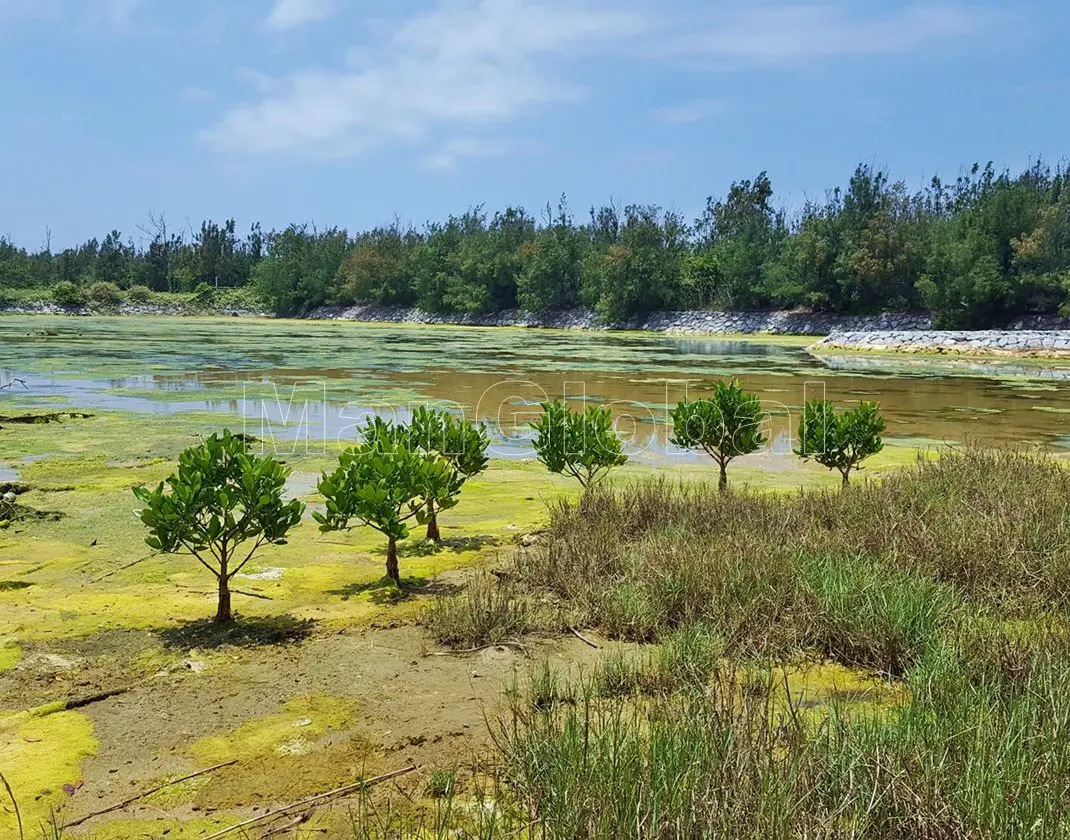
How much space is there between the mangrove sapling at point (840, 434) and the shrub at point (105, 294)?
87.3 meters

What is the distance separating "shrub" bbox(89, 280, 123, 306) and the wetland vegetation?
81.6 m

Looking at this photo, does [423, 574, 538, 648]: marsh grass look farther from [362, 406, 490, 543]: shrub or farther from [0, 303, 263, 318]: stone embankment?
[0, 303, 263, 318]: stone embankment

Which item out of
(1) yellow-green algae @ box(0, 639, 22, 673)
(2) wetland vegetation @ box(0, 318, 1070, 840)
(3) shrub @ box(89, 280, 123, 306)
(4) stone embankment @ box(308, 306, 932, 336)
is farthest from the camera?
(3) shrub @ box(89, 280, 123, 306)

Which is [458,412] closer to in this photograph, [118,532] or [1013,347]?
[118,532]

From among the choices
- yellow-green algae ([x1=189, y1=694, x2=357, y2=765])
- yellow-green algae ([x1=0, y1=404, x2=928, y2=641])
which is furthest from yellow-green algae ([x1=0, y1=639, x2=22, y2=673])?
yellow-green algae ([x1=189, y1=694, x2=357, y2=765])

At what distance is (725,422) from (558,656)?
15.7 ft

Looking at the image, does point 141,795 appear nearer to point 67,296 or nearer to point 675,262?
point 675,262

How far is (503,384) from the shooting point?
22547 mm

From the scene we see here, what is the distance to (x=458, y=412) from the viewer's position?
53.9 ft

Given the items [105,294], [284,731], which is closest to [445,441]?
[284,731]

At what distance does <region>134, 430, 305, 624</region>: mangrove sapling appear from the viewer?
5.12 metres

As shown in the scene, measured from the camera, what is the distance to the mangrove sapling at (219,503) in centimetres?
512

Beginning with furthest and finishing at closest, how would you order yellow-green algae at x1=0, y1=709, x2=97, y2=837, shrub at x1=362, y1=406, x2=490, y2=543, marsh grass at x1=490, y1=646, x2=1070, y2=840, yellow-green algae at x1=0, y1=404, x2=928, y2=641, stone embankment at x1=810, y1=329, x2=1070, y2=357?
stone embankment at x1=810, y1=329, x2=1070, y2=357 → shrub at x1=362, y1=406, x2=490, y2=543 → yellow-green algae at x1=0, y1=404, x2=928, y2=641 → yellow-green algae at x1=0, y1=709, x2=97, y2=837 → marsh grass at x1=490, y1=646, x2=1070, y2=840

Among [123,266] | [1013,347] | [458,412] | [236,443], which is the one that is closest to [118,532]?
[236,443]
